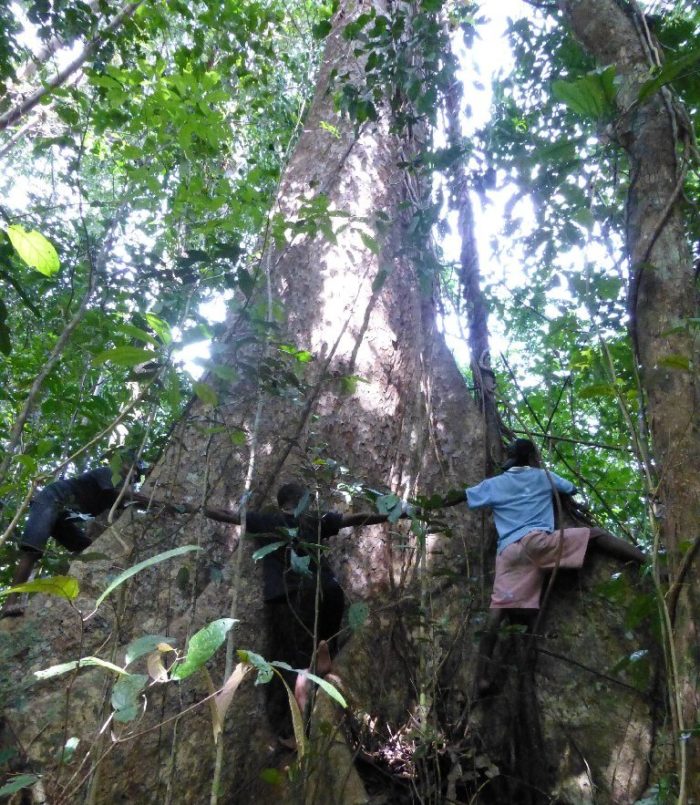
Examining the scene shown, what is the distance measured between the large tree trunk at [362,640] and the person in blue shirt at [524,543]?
12cm

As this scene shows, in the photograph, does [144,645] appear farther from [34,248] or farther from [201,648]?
[34,248]

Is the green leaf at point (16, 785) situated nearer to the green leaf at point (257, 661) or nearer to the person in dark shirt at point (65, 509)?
the green leaf at point (257, 661)

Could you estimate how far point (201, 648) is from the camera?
1079 mm

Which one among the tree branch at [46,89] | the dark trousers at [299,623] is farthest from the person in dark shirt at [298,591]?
the tree branch at [46,89]

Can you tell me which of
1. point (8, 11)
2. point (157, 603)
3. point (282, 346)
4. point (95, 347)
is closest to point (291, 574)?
point (157, 603)

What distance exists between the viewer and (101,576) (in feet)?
9.71

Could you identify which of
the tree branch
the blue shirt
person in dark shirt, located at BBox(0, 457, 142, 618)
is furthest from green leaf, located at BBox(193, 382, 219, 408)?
the tree branch

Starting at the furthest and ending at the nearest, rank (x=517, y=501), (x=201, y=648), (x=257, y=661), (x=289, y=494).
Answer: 1. (x=517, y=501)
2. (x=289, y=494)
3. (x=257, y=661)
4. (x=201, y=648)

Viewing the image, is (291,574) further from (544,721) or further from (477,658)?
(544,721)

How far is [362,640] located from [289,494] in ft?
2.64

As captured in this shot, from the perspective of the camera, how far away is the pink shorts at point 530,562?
3.24m

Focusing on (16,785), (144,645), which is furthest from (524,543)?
(16,785)

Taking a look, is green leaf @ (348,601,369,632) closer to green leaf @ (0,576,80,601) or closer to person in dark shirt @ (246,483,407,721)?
person in dark shirt @ (246,483,407,721)

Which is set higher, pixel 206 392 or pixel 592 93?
pixel 592 93
